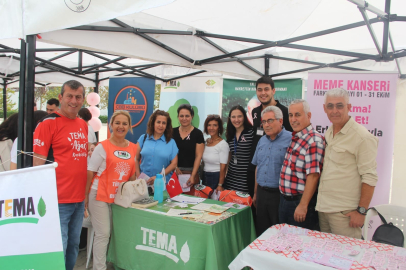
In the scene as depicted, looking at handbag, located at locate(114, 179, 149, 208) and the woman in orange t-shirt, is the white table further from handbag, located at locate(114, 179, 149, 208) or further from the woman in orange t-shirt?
the woman in orange t-shirt

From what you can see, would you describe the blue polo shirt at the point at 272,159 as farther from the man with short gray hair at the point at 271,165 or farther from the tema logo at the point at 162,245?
the tema logo at the point at 162,245

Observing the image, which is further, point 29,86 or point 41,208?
point 29,86

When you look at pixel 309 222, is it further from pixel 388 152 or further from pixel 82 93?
pixel 82 93

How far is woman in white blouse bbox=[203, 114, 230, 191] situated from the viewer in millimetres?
3248

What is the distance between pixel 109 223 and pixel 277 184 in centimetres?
152

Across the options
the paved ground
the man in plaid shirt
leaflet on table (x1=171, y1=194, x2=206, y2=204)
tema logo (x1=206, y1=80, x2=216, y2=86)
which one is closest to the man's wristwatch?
the man in plaid shirt

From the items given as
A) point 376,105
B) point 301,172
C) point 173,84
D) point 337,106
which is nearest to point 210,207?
point 301,172

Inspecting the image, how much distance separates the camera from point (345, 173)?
1.97 m

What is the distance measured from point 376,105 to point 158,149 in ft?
7.95

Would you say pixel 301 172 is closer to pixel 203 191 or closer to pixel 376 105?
pixel 203 191

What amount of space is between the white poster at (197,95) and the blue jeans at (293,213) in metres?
3.16

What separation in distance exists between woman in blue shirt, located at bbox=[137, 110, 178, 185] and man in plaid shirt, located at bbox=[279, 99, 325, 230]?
1.26 metres

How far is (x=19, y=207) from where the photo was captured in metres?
1.32

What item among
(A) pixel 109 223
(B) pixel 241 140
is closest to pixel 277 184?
(B) pixel 241 140
